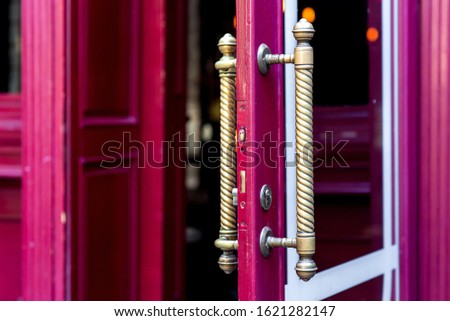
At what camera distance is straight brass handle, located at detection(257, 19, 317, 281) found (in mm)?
1362

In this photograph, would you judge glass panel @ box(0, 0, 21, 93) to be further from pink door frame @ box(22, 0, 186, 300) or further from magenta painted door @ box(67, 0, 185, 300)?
pink door frame @ box(22, 0, 186, 300)

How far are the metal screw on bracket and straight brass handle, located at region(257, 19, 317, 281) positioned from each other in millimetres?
46

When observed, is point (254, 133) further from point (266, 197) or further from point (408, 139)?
point (408, 139)

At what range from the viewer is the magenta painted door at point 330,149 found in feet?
4.42

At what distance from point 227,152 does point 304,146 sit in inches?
7.5

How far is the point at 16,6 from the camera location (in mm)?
5566

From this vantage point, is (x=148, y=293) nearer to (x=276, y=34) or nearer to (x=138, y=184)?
(x=138, y=184)

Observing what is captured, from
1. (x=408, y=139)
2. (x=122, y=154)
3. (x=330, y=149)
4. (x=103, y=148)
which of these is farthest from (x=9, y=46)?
(x=330, y=149)

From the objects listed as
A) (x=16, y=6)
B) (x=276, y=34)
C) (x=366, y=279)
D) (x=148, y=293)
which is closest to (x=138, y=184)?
(x=148, y=293)

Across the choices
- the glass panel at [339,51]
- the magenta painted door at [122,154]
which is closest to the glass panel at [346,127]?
the glass panel at [339,51]

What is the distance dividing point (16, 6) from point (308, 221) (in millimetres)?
4786

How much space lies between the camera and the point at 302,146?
1373 millimetres
